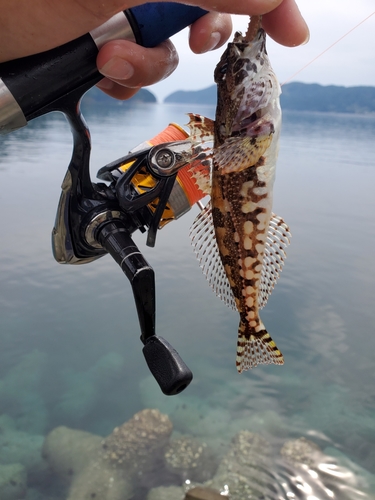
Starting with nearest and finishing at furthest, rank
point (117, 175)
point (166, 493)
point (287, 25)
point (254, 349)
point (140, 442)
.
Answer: point (287, 25) < point (254, 349) < point (117, 175) < point (166, 493) < point (140, 442)

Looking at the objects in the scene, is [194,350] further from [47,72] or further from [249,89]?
[47,72]

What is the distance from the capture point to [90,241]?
2.08m

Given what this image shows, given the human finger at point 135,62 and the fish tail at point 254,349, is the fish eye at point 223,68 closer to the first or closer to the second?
the human finger at point 135,62

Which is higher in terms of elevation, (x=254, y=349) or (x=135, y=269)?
(x=135, y=269)

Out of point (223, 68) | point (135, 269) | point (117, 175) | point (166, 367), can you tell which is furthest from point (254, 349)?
point (223, 68)

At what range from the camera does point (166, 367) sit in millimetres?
1727

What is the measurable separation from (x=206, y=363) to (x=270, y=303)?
160 cm

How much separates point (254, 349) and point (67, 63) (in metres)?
1.36

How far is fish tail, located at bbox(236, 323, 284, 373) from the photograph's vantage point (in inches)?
76.5

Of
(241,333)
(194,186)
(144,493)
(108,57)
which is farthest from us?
(144,493)

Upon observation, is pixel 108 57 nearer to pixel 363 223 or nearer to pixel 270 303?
pixel 270 303

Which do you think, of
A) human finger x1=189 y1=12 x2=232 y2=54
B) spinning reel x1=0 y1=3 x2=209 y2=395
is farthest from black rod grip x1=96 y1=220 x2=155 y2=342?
human finger x1=189 y1=12 x2=232 y2=54

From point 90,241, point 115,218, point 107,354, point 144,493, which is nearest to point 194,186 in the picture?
point 115,218

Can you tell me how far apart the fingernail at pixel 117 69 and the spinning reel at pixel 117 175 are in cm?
5
